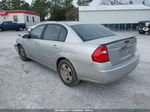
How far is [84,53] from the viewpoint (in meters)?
2.20

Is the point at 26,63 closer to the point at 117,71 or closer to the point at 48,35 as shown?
the point at 48,35

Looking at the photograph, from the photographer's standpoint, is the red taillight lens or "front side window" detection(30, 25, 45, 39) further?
"front side window" detection(30, 25, 45, 39)

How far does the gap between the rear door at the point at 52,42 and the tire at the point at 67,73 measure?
0.92ft

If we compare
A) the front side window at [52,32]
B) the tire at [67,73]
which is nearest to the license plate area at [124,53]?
the tire at [67,73]

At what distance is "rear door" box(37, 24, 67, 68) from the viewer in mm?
2791

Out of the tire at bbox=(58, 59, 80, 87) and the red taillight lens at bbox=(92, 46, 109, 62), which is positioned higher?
the red taillight lens at bbox=(92, 46, 109, 62)

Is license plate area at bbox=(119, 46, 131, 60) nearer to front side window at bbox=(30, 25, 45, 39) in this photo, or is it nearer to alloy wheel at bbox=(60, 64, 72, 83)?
alloy wheel at bbox=(60, 64, 72, 83)

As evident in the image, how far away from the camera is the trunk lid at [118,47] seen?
2.15 m

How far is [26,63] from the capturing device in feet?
14.7

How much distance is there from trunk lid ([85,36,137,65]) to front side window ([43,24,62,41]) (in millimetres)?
1021

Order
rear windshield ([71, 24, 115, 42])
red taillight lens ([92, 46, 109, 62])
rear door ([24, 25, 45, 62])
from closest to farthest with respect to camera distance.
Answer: red taillight lens ([92, 46, 109, 62]), rear windshield ([71, 24, 115, 42]), rear door ([24, 25, 45, 62])

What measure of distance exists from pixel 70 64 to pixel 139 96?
1.64 m

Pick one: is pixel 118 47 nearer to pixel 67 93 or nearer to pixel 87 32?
pixel 87 32

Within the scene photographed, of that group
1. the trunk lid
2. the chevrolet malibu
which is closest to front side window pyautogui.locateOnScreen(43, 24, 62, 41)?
the chevrolet malibu
